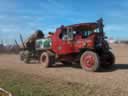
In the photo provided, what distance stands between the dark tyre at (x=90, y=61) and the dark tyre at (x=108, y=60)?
1253 millimetres

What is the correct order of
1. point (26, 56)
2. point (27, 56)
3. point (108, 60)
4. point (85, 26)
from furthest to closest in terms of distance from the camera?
point (26, 56) < point (27, 56) < point (108, 60) < point (85, 26)

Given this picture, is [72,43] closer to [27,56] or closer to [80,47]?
[80,47]

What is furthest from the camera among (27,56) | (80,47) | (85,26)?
(27,56)

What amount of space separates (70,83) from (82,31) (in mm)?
6011

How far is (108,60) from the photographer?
744 inches

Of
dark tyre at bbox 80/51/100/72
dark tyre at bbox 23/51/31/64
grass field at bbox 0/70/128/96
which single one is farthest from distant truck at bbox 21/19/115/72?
grass field at bbox 0/70/128/96

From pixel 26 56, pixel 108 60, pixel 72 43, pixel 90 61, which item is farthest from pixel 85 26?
pixel 26 56

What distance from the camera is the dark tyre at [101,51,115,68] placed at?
18.6 m

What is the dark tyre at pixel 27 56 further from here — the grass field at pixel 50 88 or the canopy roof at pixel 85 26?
the grass field at pixel 50 88

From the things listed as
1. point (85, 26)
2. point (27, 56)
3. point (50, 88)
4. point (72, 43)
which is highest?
point (85, 26)

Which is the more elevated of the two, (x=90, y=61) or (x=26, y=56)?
(x=26, y=56)

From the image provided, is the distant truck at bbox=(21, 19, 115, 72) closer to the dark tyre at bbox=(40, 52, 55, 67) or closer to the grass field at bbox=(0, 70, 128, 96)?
the dark tyre at bbox=(40, 52, 55, 67)

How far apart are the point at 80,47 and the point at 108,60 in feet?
6.45

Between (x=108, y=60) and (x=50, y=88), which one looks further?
(x=108, y=60)
